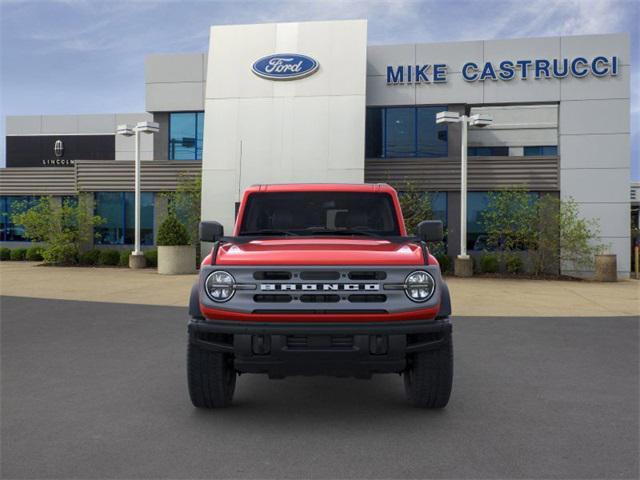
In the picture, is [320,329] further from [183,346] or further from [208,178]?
[208,178]

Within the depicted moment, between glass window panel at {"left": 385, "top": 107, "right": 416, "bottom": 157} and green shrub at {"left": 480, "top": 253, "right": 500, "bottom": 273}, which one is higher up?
glass window panel at {"left": 385, "top": 107, "right": 416, "bottom": 157}

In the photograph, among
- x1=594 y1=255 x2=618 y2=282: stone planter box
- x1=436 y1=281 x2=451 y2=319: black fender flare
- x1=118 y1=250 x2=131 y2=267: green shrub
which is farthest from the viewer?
x1=118 y1=250 x2=131 y2=267: green shrub

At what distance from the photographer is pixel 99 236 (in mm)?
24844

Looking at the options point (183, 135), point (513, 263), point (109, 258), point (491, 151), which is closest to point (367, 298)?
point (513, 263)

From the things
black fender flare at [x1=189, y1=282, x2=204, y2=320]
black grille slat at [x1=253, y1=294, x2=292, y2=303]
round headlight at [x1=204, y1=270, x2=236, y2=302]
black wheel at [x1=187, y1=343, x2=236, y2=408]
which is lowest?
black wheel at [x1=187, y1=343, x2=236, y2=408]

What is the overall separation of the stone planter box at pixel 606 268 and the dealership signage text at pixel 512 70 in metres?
7.03

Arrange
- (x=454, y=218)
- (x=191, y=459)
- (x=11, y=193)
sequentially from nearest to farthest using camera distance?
1. (x=191, y=459)
2. (x=454, y=218)
3. (x=11, y=193)

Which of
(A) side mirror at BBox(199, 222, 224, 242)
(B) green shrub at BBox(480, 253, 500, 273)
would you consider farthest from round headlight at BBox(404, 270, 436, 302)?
(B) green shrub at BBox(480, 253, 500, 273)

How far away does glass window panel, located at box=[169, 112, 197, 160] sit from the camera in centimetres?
2517

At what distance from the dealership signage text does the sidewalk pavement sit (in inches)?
314

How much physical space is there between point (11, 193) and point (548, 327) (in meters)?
26.6

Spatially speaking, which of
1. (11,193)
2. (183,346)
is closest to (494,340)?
(183,346)

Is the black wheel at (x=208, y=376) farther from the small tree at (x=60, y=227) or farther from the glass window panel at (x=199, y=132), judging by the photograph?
the glass window panel at (x=199, y=132)

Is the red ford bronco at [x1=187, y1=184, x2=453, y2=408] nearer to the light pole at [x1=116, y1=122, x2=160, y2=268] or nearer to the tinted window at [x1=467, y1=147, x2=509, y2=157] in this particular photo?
the light pole at [x1=116, y1=122, x2=160, y2=268]
